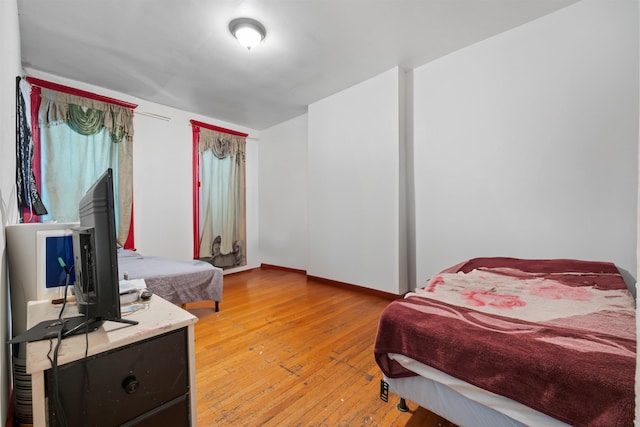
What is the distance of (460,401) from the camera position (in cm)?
108

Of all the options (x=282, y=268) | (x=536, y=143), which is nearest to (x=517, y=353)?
(x=536, y=143)

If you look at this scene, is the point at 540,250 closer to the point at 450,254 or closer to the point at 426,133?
the point at 450,254

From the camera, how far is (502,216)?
262 centimetres

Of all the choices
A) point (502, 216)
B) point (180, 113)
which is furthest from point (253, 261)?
point (502, 216)

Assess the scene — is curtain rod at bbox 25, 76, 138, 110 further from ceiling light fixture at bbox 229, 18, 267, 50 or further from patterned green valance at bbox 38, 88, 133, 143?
ceiling light fixture at bbox 229, 18, 267, 50

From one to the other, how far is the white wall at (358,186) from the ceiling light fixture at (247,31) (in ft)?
5.07

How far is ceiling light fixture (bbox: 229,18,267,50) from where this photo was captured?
7.69 ft

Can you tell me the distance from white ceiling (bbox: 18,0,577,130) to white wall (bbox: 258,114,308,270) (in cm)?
125

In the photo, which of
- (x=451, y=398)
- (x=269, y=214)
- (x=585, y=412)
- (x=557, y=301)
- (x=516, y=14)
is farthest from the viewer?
(x=269, y=214)

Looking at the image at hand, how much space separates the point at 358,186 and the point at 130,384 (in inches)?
121

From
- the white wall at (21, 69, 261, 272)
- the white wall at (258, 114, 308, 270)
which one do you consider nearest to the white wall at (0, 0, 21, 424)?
the white wall at (21, 69, 261, 272)

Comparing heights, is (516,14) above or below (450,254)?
above

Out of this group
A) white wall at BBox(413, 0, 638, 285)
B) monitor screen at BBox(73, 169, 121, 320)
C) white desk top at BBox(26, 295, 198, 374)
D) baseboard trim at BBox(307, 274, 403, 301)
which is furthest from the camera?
baseboard trim at BBox(307, 274, 403, 301)

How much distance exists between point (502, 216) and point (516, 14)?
1830 mm
